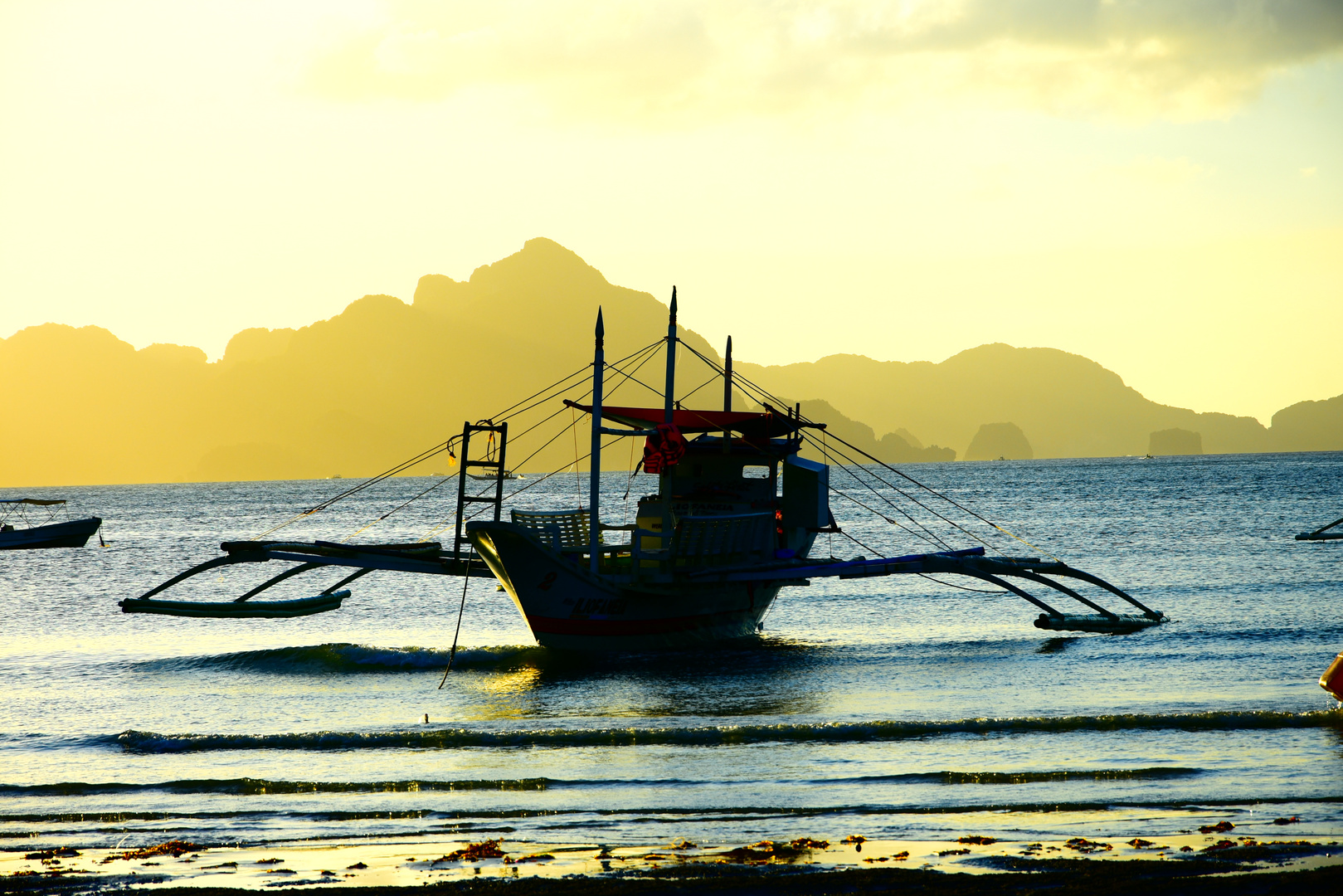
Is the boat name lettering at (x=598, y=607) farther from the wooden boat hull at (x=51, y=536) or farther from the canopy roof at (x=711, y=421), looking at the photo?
the wooden boat hull at (x=51, y=536)

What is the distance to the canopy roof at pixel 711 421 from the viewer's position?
30328 mm

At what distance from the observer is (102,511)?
18250cm

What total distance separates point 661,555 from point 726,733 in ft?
30.6

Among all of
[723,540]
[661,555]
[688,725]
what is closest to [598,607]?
[661,555]

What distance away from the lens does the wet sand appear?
11.2 metres

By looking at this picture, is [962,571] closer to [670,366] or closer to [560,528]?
[670,366]

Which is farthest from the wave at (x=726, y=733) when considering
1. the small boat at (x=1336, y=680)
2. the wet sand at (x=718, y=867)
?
the wet sand at (x=718, y=867)

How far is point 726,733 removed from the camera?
64.3 feet

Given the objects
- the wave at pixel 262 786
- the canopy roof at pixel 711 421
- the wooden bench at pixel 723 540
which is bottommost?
the wave at pixel 262 786

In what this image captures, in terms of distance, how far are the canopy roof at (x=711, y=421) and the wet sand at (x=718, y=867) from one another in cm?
1730

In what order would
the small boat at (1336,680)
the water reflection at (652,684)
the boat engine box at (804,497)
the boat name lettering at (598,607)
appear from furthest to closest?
1. the boat engine box at (804,497)
2. the boat name lettering at (598,607)
3. the water reflection at (652,684)
4. the small boat at (1336,680)

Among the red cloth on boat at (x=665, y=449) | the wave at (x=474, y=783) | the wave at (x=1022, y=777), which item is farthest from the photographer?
A: the red cloth on boat at (x=665, y=449)

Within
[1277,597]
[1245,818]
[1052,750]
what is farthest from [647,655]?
[1277,597]

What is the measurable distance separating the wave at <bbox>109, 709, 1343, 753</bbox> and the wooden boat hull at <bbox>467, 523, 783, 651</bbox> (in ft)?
23.8
